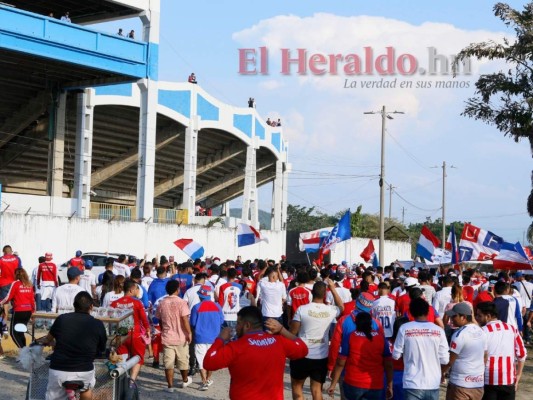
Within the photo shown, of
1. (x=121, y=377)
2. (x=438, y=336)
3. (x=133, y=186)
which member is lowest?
(x=121, y=377)

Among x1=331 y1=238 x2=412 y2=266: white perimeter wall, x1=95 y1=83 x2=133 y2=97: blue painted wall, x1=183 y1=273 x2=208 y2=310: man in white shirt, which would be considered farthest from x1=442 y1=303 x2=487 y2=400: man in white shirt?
x1=331 y1=238 x2=412 y2=266: white perimeter wall

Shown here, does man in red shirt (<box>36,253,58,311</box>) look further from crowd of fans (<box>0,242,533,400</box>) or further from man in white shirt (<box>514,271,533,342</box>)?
man in white shirt (<box>514,271,533,342</box>)

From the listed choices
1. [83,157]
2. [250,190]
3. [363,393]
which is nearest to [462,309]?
[363,393]

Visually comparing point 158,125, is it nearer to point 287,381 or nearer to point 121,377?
point 287,381

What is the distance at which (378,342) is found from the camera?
879 centimetres

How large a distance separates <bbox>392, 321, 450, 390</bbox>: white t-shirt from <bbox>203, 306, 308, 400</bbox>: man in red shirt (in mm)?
1951

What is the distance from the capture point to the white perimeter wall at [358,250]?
157 feet

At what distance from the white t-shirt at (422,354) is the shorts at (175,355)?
504cm

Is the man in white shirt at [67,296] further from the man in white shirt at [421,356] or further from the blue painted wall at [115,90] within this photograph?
the blue painted wall at [115,90]

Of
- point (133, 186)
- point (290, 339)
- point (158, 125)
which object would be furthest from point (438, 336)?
point (133, 186)

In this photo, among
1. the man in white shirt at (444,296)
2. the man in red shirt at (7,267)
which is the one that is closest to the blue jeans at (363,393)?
the man in white shirt at (444,296)

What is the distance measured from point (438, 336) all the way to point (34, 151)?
3835cm

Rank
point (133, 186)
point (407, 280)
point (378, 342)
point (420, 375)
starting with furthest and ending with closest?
point (133, 186), point (407, 280), point (378, 342), point (420, 375)

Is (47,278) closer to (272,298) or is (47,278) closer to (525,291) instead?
(272,298)
